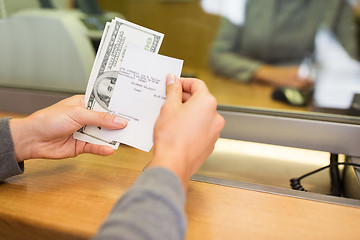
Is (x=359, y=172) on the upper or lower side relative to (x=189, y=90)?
lower

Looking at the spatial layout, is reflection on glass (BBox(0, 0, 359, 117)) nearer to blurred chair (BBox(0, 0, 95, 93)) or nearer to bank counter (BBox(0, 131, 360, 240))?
blurred chair (BBox(0, 0, 95, 93))

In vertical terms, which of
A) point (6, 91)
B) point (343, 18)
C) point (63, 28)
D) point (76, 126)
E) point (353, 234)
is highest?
point (343, 18)

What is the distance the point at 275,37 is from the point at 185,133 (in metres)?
1.45

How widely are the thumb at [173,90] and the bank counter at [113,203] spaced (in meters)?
0.17

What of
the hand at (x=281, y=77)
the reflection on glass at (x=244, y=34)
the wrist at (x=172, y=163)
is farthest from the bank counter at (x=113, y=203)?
the hand at (x=281, y=77)

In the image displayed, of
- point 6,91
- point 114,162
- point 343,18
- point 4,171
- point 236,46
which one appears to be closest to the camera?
point 4,171

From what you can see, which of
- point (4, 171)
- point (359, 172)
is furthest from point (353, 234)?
point (4, 171)

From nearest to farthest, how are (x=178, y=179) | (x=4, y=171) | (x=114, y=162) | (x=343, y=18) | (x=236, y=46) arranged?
(x=178, y=179)
(x=4, y=171)
(x=114, y=162)
(x=343, y=18)
(x=236, y=46)

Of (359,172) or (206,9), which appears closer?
(359,172)

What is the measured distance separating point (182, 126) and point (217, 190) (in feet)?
0.60

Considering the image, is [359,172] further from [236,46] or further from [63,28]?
[236,46]

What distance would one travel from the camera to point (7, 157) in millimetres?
489

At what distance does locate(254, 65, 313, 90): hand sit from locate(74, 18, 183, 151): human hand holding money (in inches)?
40.8

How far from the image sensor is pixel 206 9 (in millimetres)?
1587
